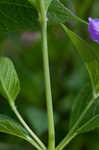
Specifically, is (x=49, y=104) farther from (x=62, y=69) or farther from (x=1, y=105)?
(x=62, y=69)

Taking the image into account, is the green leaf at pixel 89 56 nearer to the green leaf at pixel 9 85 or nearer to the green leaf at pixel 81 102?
the green leaf at pixel 81 102

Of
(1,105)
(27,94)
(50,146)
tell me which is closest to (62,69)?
(27,94)

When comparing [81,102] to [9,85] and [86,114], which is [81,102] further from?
[9,85]

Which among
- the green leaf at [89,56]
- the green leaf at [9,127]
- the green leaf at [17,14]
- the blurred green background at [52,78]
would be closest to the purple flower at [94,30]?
the green leaf at [89,56]

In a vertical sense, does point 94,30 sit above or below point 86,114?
above

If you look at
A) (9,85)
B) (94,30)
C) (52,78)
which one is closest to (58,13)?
(94,30)
